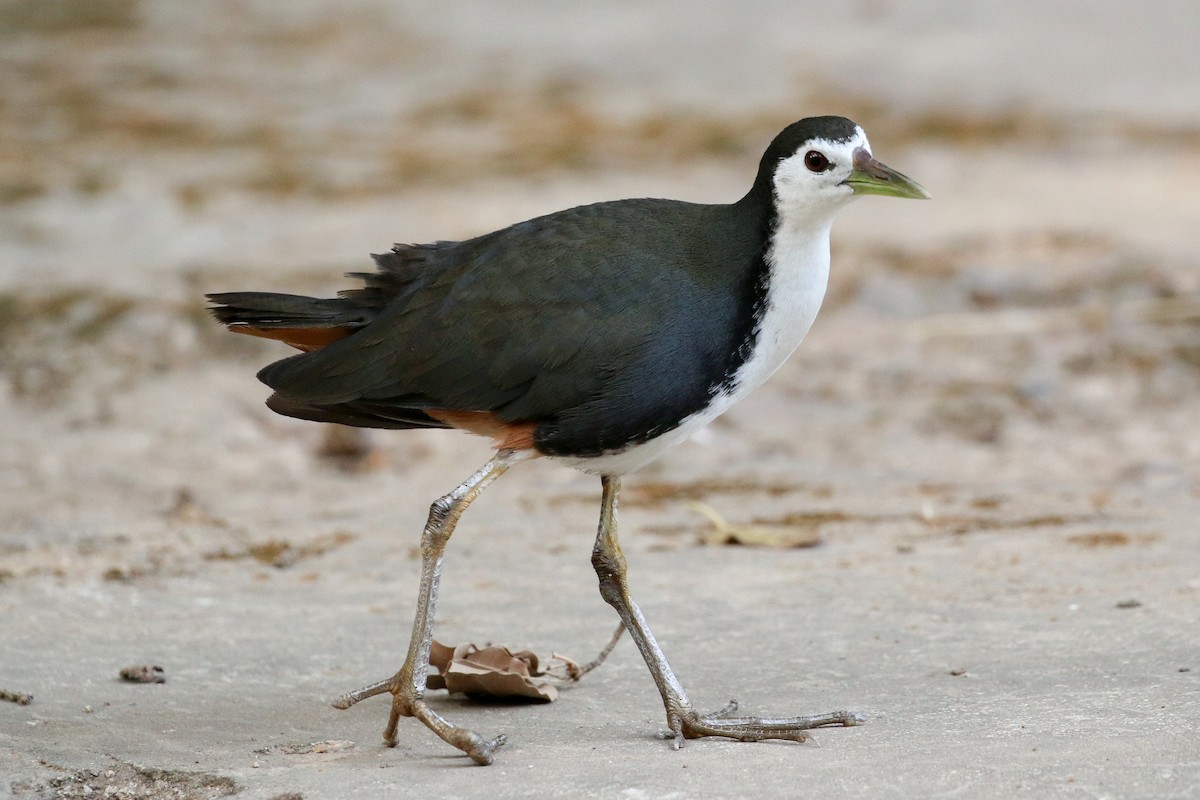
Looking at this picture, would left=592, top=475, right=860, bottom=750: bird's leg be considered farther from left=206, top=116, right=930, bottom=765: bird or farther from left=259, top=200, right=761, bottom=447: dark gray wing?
left=259, top=200, right=761, bottom=447: dark gray wing

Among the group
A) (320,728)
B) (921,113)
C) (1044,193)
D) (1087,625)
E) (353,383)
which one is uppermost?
(921,113)

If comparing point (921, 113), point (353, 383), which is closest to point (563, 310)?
point (353, 383)

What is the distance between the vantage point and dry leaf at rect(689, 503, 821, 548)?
20.5ft

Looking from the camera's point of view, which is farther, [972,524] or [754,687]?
[972,524]

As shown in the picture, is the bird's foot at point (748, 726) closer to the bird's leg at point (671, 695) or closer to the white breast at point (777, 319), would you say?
the bird's leg at point (671, 695)

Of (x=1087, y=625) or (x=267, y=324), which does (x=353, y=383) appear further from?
(x=1087, y=625)

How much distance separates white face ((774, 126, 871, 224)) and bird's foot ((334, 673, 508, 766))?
1640 millimetres

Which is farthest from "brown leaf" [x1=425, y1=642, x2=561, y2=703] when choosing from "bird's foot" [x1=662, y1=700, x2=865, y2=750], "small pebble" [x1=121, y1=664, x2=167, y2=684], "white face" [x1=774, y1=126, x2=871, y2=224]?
"white face" [x1=774, y1=126, x2=871, y2=224]

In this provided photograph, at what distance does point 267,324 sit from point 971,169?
8296mm

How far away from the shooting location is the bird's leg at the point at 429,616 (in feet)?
13.8

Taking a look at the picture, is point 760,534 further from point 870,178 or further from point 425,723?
point 425,723

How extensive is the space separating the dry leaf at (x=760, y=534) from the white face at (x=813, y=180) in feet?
7.03

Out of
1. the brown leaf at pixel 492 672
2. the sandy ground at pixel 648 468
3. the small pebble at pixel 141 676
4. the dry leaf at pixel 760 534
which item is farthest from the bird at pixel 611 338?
the dry leaf at pixel 760 534

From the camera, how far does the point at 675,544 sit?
21.0ft
